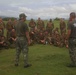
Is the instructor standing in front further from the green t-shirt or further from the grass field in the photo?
the grass field

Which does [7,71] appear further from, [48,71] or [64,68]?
[64,68]

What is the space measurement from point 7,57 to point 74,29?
4.48 meters

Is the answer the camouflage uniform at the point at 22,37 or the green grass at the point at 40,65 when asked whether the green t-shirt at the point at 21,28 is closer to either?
the camouflage uniform at the point at 22,37

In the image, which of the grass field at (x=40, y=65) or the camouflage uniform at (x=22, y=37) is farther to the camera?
the camouflage uniform at (x=22, y=37)

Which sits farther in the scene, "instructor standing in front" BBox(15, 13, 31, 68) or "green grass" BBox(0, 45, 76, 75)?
"instructor standing in front" BBox(15, 13, 31, 68)

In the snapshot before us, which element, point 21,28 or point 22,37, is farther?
point 22,37

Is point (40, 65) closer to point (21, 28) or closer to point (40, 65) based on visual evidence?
point (40, 65)

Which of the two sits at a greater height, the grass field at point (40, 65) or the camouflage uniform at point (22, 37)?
the camouflage uniform at point (22, 37)

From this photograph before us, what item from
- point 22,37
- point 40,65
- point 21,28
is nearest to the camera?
point 21,28

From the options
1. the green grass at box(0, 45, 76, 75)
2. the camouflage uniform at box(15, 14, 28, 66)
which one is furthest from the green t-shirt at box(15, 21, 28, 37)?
the green grass at box(0, 45, 76, 75)

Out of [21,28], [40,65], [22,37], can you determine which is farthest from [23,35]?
[40,65]

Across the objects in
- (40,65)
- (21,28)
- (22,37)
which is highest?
(21,28)

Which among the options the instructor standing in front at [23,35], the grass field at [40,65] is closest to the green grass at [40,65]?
the grass field at [40,65]

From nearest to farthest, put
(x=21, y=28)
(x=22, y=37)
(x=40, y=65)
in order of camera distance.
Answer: (x=21, y=28)
(x=22, y=37)
(x=40, y=65)
